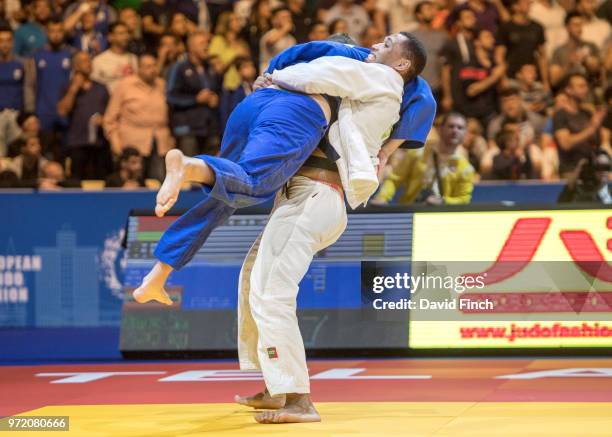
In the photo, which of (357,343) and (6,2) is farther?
(6,2)

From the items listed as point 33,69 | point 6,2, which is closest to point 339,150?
point 33,69

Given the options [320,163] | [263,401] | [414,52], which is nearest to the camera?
[414,52]

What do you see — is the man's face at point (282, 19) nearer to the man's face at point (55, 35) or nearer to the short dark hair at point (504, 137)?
the man's face at point (55, 35)

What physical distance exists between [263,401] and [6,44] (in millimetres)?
8753

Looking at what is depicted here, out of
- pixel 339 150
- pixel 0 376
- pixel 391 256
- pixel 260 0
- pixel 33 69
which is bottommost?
pixel 0 376

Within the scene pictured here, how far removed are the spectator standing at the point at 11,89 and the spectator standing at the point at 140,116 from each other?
1.12 metres

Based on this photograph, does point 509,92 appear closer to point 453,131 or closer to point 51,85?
point 453,131

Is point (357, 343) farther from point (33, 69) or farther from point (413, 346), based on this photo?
point (33, 69)

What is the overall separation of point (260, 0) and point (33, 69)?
2.91 meters

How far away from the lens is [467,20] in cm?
1402

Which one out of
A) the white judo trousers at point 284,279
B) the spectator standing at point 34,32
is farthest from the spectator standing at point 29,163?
the white judo trousers at point 284,279

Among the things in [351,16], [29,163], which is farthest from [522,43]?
[29,163]

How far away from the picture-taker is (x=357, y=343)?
9.23 meters

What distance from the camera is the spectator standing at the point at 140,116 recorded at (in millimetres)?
13070
